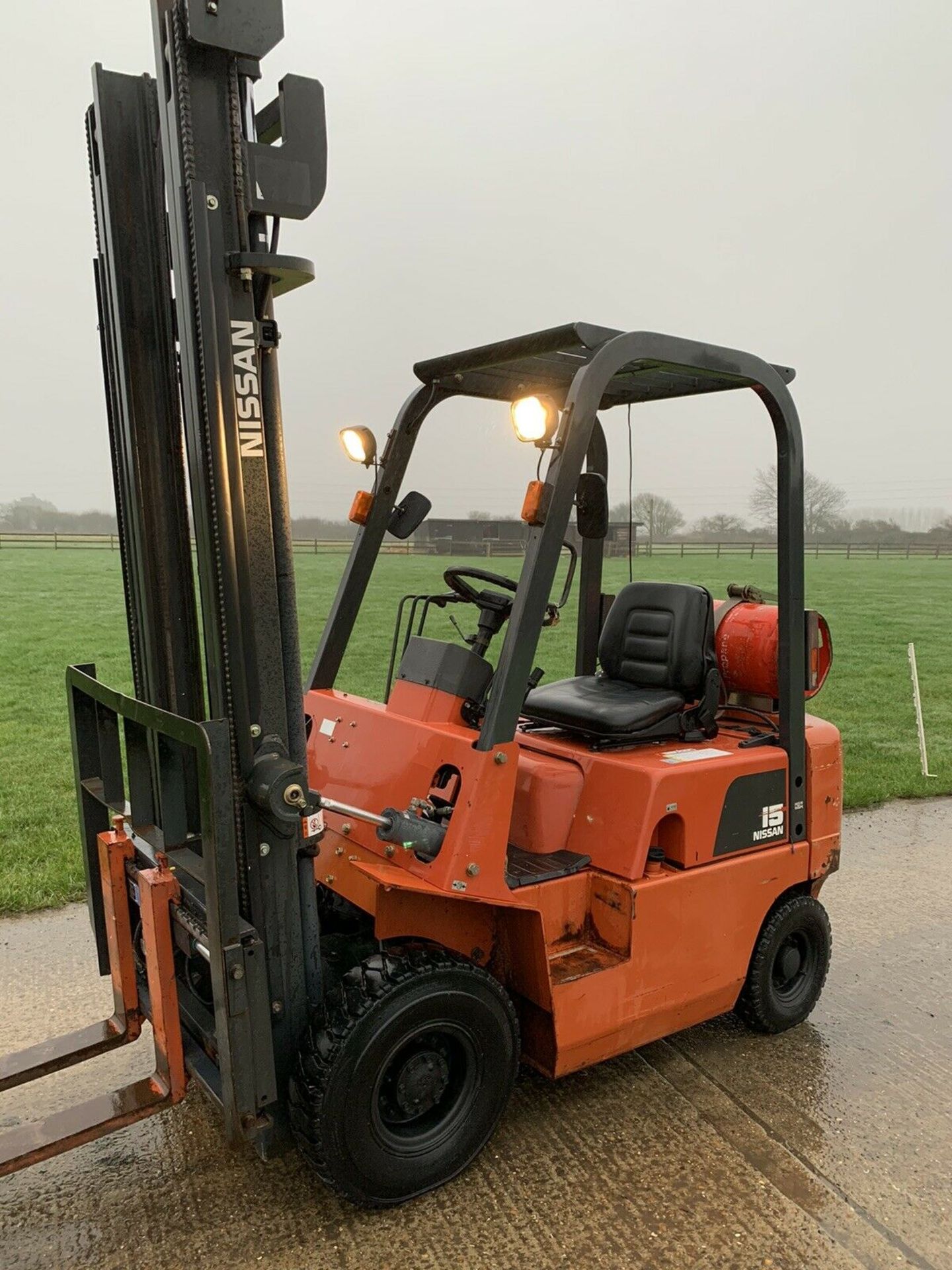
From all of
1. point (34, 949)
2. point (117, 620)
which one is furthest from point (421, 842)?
point (117, 620)

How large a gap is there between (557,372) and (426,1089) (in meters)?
2.78

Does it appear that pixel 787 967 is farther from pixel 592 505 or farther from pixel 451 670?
pixel 592 505

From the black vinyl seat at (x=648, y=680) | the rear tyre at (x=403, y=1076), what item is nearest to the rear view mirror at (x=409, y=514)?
the black vinyl seat at (x=648, y=680)

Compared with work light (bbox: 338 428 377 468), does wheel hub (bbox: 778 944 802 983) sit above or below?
below

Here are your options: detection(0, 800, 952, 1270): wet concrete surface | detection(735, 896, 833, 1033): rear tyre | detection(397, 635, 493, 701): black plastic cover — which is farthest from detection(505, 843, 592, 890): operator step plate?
detection(735, 896, 833, 1033): rear tyre

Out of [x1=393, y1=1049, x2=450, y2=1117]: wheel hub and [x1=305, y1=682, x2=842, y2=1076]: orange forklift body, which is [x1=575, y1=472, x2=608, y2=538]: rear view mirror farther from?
[x1=393, y1=1049, x2=450, y2=1117]: wheel hub

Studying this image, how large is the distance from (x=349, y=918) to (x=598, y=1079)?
1129 millimetres

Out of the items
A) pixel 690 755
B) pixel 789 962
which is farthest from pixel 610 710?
pixel 789 962

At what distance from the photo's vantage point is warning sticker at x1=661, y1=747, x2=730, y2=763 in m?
3.57

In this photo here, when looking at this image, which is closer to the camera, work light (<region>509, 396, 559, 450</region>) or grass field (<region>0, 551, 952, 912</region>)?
work light (<region>509, 396, 559, 450</region>)

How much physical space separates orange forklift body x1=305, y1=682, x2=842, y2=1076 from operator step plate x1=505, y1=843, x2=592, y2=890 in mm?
25

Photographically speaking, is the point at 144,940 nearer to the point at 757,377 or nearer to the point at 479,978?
the point at 479,978

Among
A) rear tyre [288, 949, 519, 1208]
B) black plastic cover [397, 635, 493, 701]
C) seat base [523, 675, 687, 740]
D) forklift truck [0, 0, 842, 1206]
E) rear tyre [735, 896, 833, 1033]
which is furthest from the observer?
rear tyre [735, 896, 833, 1033]

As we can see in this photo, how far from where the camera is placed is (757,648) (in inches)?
159
